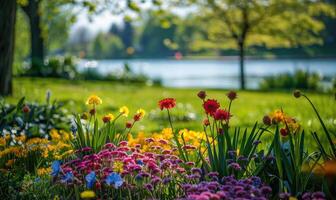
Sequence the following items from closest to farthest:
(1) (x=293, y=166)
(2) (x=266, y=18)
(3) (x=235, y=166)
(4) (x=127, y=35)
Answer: (3) (x=235, y=166), (1) (x=293, y=166), (2) (x=266, y=18), (4) (x=127, y=35)

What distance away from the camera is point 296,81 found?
23594 millimetres

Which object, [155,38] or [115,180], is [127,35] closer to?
[155,38]

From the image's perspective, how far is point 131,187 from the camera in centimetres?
333

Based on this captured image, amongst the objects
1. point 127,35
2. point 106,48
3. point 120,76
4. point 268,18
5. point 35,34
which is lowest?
point 120,76

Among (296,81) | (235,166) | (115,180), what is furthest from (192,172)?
(296,81)

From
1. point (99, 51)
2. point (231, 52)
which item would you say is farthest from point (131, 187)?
point (99, 51)

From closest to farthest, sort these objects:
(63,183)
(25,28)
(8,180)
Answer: (63,183)
(8,180)
(25,28)

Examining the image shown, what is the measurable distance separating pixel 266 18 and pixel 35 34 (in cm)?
1077

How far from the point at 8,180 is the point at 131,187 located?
1.17 metres

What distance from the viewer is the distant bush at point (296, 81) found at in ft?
75.5

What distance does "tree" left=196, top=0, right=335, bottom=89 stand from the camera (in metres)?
23.5

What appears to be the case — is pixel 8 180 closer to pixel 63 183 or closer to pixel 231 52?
pixel 63 183

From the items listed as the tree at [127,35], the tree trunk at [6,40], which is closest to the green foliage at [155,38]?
the tree at [127,35]

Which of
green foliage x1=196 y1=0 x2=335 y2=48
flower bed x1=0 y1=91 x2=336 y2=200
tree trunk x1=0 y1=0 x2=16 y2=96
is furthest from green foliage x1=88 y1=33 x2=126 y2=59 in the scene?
flower bed x1=0 y1=91 x2=336 y2=200
